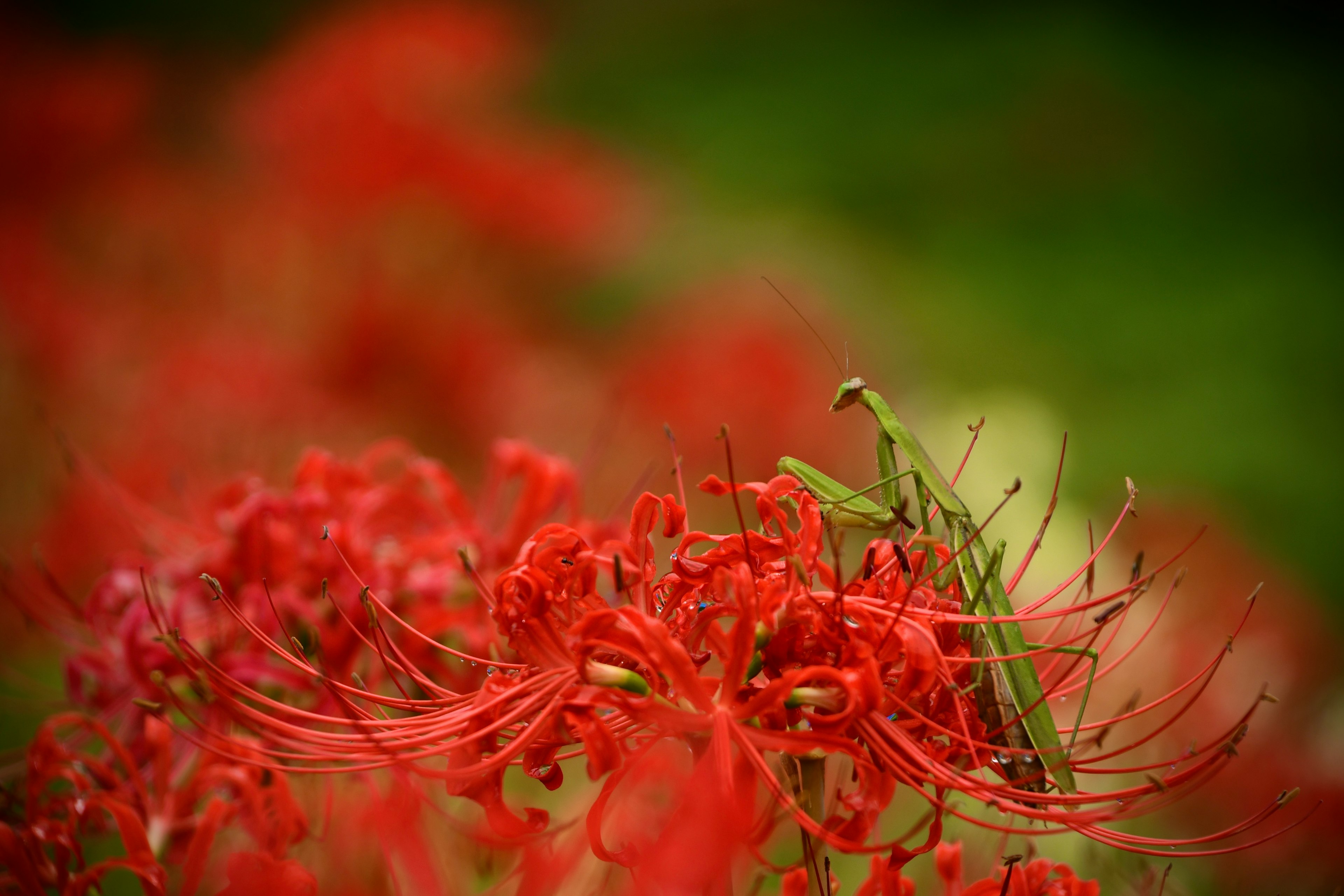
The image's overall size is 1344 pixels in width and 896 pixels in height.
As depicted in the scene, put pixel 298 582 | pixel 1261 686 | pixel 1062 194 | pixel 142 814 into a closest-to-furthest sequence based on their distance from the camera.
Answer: pixel 142 814
pixel 298 582
pixel 1261 686
pixel 1062 194

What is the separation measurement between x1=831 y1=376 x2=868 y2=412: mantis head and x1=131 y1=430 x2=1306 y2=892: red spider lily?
21 cm

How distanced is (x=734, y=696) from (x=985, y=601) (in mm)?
268

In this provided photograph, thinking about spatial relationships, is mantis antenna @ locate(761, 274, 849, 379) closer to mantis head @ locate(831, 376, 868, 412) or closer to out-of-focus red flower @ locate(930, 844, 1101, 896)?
mantis head @ locate(831, 376, 868, 412)

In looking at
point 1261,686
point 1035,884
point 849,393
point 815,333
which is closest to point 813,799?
point 1035,884

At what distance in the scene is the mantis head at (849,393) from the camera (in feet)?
2.57

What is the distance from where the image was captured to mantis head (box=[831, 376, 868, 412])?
30.8 inches

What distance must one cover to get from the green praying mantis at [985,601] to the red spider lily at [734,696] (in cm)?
2

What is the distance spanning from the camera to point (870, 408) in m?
0.83

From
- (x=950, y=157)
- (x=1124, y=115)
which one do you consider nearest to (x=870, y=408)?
(x=950, y=157)

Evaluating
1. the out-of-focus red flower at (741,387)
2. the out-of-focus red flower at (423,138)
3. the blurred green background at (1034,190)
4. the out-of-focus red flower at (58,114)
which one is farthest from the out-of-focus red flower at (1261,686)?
the out-of-focus red flower at (58,114)

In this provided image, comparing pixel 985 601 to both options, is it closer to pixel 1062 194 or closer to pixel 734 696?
pixel 734 696

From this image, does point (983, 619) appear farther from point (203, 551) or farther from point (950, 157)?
point (950, 157)

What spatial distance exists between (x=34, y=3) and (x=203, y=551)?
3173 mm

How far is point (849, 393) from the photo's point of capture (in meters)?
0.79
